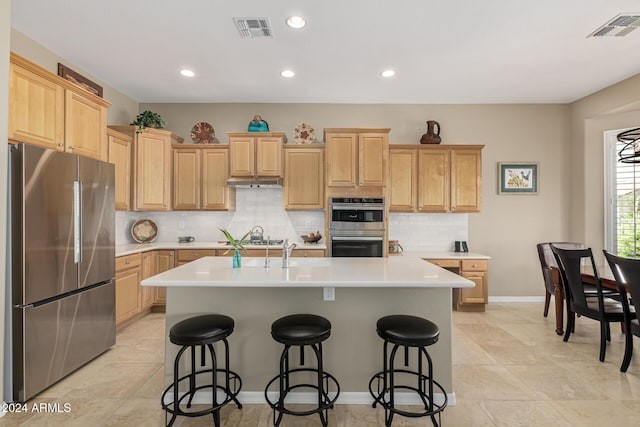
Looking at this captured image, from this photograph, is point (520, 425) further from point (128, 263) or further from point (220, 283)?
point (128, 263)

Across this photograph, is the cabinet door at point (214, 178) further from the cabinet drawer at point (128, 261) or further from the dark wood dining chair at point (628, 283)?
the dark wood dining chair at point (628, 283)

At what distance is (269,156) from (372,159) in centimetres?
143

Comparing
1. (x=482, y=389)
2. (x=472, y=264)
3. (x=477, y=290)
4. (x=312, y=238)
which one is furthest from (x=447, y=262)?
(x=482, y=389)

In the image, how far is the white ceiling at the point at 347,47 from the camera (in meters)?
2.64

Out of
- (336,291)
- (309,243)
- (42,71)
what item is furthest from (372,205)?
(42,71)

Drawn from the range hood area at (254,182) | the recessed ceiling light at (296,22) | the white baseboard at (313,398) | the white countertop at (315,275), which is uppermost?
the recessed ceiling light at (296,22)

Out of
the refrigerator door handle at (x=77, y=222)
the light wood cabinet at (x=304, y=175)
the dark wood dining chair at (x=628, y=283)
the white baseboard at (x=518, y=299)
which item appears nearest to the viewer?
the dark wood dining chair at (x=628, y=283)

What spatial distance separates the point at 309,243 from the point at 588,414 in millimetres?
3296

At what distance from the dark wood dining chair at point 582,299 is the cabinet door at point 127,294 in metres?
4.61

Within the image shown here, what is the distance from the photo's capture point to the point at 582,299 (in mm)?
3115

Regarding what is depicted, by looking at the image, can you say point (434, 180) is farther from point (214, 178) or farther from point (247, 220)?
point (214, 178)

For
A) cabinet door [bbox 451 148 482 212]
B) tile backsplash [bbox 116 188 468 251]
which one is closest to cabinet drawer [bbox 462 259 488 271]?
tile backsplash [bbox 116 188 468 251]

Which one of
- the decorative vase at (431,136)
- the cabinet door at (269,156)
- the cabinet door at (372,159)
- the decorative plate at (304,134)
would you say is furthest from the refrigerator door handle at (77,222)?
the decorative vase at (431,136)

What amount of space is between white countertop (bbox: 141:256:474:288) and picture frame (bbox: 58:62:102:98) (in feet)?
8.22
